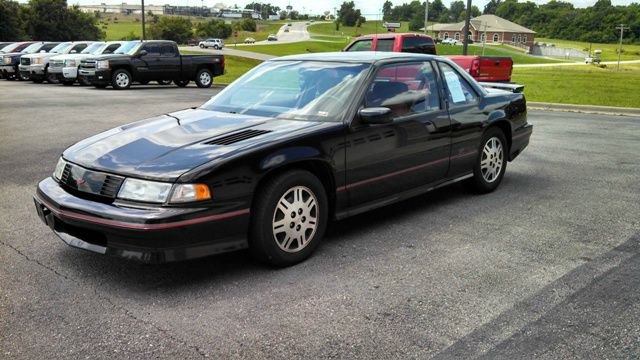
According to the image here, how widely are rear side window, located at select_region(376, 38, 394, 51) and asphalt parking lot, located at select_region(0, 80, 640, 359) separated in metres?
9.76

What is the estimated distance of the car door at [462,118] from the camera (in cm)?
566

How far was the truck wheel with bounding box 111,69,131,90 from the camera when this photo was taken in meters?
21.7

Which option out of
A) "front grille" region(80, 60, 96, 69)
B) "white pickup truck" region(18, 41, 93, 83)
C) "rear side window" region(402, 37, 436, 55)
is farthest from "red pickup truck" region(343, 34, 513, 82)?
"white pickup truck" region(18, 41, 93, 83)

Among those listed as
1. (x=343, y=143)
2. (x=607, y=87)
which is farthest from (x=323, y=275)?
(x=607, y=87)

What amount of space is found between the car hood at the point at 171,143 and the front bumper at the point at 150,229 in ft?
0.83

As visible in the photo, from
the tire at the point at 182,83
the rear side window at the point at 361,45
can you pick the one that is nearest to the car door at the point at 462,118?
the rear side window at the point at 361,45

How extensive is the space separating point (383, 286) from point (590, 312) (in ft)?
4.08

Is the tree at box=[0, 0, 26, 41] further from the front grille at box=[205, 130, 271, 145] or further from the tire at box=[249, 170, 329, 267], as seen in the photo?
the tire at box=[249, 170, 329, 267]

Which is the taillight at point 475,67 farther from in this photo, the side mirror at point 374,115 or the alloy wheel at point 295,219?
the alloy wheel at point 295,219

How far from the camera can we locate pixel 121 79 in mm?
21984

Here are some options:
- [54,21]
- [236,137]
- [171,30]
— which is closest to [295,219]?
[236,137]

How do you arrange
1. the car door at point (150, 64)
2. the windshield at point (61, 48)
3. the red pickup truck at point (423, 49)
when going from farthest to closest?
the windshield at point (61, 48), the car door at point (150, 64), the red pickup truck at point (423, 49)

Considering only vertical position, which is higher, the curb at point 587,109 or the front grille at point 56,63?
the front grille at point 56,63

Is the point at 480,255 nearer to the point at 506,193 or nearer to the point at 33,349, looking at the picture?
the point at 506,193
